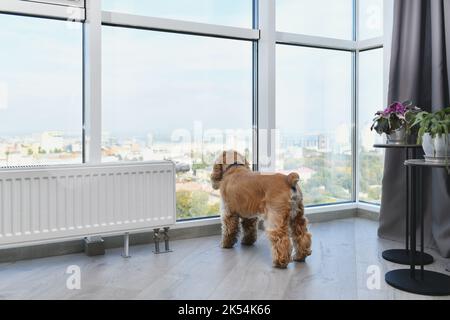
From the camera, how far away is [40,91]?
3.01 m

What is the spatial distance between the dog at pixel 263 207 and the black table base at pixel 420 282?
569 millimetres

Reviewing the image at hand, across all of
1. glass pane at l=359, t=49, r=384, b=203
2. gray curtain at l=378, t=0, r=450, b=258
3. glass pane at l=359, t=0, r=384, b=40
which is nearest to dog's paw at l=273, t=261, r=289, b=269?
gray curtain at l=378, t=0, r=450, b=258

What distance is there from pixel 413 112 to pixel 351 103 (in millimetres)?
1439

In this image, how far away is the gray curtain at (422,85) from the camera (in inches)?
123

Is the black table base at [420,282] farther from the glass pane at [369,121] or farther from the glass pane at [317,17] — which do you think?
the glass pane at [317,17]

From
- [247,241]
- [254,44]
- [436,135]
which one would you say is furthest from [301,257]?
[254,44]

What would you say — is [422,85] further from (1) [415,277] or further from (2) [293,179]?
(1) [415,277]

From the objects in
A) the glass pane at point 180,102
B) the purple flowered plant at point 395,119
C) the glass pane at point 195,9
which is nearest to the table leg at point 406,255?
the purple flowered plant at point 395,119

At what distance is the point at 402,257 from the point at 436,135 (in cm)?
99

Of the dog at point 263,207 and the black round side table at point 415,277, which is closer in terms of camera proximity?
the black round side table at point 415,277

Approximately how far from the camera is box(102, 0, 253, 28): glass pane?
325cm

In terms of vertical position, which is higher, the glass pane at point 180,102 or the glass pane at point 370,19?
the glass pane at point 370,19
